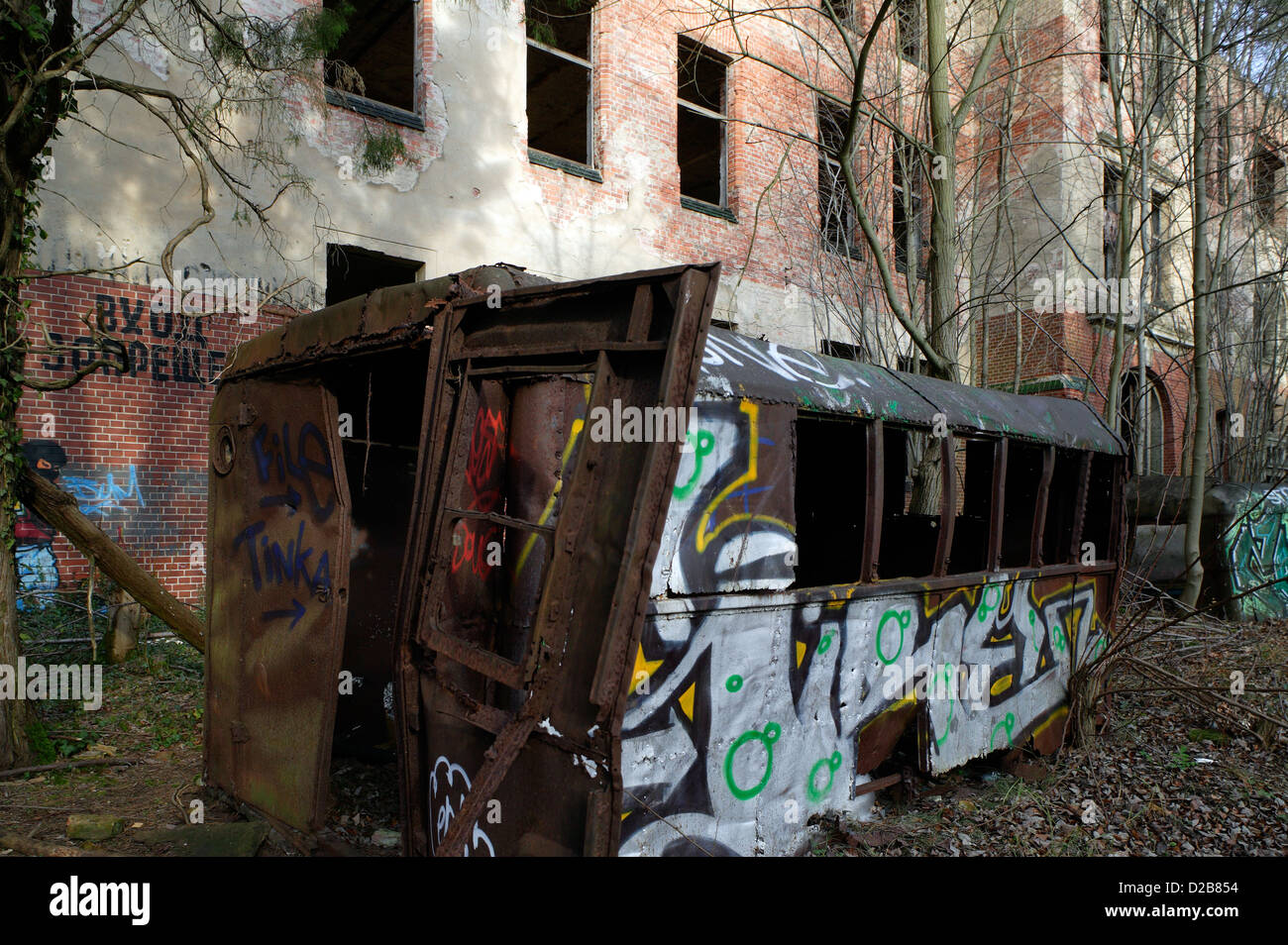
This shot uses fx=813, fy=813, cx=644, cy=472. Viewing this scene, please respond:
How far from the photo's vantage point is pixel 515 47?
446 inches

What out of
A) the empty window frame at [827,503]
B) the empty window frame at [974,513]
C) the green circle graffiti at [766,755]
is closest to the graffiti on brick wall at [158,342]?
the empty window frame at [827,503]

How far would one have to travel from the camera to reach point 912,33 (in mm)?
11930

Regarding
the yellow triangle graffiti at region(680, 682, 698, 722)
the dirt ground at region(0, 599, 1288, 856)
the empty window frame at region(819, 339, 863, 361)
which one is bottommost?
the dirt ground at region(0, 599, 1288, 856)

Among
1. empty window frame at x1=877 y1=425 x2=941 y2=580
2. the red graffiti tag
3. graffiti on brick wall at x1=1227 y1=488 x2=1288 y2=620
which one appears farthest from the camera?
graffiti on brick wall at x1=1227 y1=488 x2=1288 y2=620

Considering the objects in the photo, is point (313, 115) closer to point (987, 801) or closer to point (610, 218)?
point (610, 218)

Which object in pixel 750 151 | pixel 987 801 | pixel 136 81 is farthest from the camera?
pixel 750 151

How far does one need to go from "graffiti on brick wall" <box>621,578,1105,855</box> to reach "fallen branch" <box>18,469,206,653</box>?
3.42 m

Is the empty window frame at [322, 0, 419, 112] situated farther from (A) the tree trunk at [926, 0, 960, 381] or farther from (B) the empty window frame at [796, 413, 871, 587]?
(B) the empty window frame at [796, 413, 871, 587]

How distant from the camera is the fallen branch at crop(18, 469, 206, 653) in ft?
17.3

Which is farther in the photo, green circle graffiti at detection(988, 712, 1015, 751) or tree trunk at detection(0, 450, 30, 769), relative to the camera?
green circle graffiti at detection(988, 712, 1015, 751)

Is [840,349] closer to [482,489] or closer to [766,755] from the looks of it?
[766,755]

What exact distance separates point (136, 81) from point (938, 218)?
878cm

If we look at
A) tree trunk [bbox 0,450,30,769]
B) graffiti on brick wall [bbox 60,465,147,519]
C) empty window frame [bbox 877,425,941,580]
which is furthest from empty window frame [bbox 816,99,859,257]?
tree trunk [bbox 0,450,30,769]
